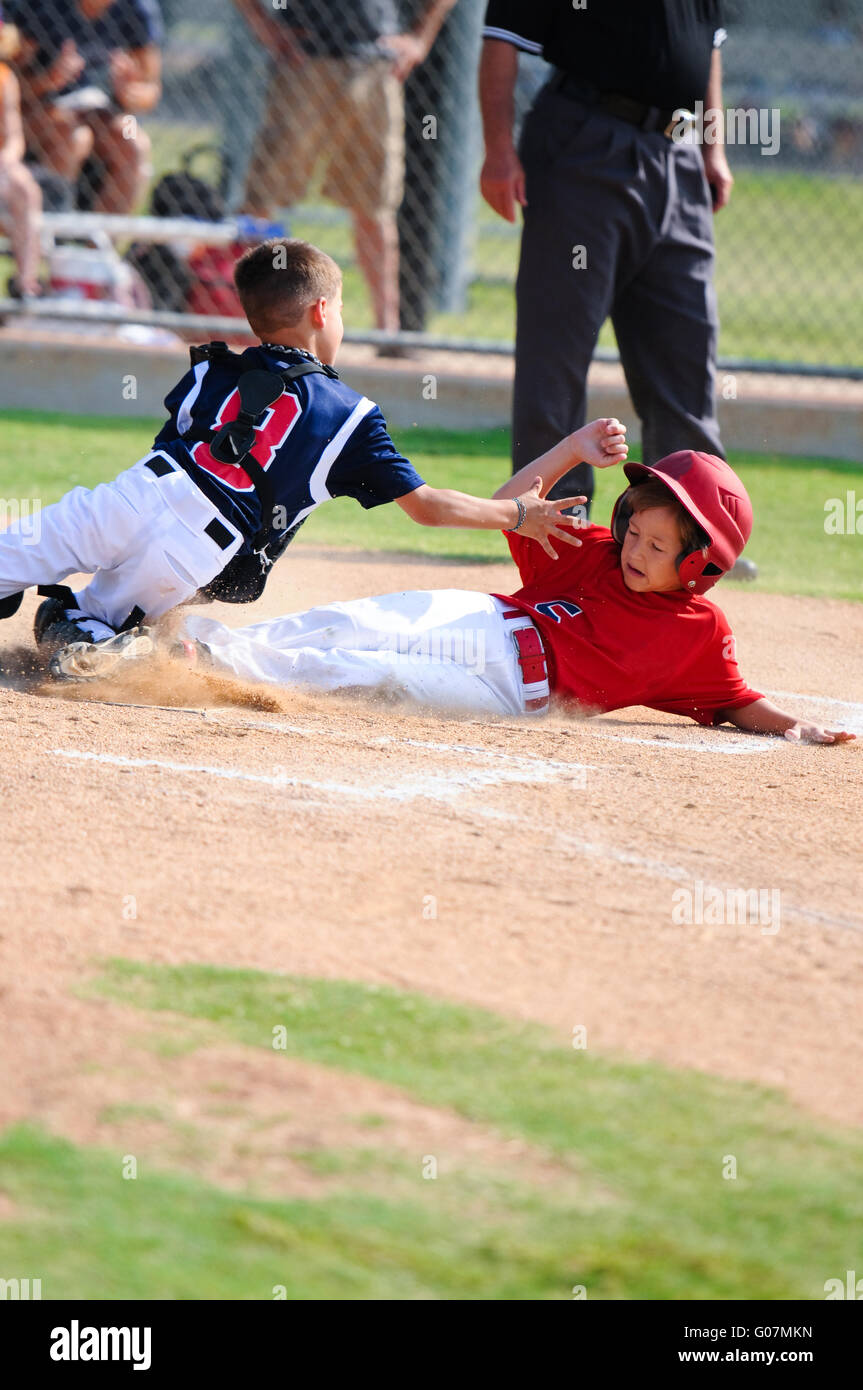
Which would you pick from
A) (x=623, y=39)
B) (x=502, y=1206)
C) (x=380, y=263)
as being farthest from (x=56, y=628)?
(x=380, y=263)

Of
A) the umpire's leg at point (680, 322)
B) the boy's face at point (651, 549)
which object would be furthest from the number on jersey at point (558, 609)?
the umpire's leg at point (680, 322)

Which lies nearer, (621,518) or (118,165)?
(621,518)

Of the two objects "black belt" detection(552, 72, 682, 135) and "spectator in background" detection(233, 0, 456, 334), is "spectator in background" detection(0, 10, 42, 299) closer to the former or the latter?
"spectator in background" detection(233, 0, 456, 334)

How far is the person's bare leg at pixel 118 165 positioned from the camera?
9.83 m

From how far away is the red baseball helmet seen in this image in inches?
152

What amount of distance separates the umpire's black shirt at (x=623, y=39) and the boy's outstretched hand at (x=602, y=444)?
5.73 ft

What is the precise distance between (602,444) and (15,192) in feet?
19.2

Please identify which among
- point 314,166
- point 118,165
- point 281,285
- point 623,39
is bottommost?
point 281,285

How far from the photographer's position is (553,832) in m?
3.08

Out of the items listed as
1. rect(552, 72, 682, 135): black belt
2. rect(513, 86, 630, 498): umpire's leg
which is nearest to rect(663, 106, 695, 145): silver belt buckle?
rect(552, 72, 682, 135): black belt

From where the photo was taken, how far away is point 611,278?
5195 millimetres

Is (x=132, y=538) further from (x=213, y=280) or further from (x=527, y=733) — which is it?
(x=213, y=280)

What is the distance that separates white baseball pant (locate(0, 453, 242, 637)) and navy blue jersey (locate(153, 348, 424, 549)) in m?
0.06

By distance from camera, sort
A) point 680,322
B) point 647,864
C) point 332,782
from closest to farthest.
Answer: point 647,864 → point 332,782 → point 680,322
